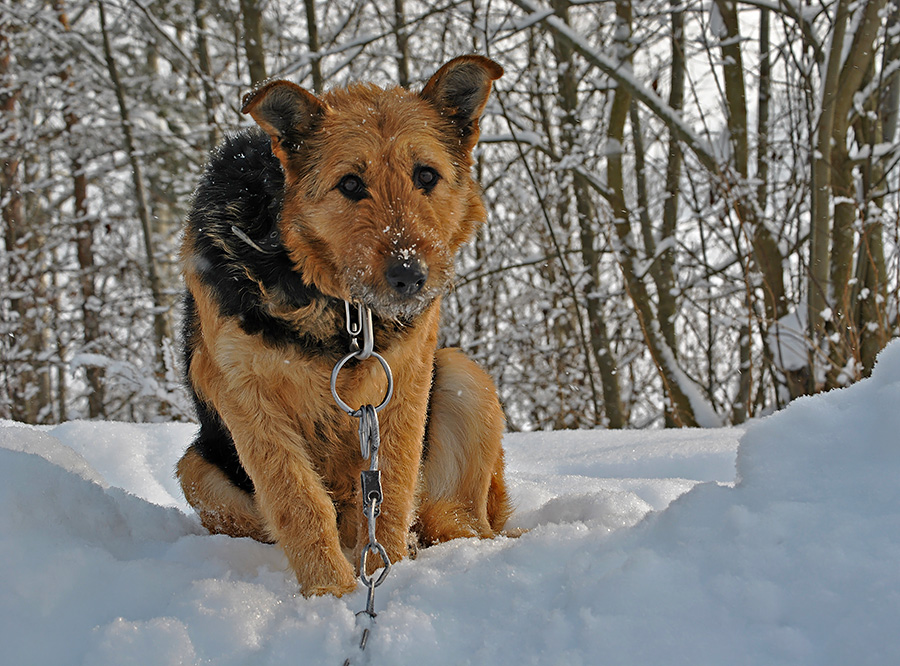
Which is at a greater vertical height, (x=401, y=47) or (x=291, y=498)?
(x=401, y=47)

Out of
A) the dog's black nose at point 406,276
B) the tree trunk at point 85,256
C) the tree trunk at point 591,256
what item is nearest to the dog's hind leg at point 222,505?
the dog's black nose at point 406,276

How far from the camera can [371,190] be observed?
211 centimetres

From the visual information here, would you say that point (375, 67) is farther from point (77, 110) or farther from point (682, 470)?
point (682, 470)

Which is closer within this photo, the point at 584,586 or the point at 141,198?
the point at 584,586

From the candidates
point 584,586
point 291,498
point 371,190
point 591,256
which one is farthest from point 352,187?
point 591,256

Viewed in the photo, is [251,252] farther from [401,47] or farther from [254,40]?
[401,47]

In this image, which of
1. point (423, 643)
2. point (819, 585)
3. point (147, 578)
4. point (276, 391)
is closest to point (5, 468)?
point (147, 578)

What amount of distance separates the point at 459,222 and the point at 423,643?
1.44 meters

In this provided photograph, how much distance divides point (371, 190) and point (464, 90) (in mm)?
681

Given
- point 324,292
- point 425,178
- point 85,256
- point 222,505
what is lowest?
point 222,505

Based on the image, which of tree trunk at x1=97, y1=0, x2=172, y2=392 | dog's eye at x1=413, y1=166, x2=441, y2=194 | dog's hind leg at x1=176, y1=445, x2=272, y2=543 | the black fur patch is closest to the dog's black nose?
the black fur patch

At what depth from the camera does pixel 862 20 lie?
14.9ft

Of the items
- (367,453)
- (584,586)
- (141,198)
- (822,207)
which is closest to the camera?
(584,586)

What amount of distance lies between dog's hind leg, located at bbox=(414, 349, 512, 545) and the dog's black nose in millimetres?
933
